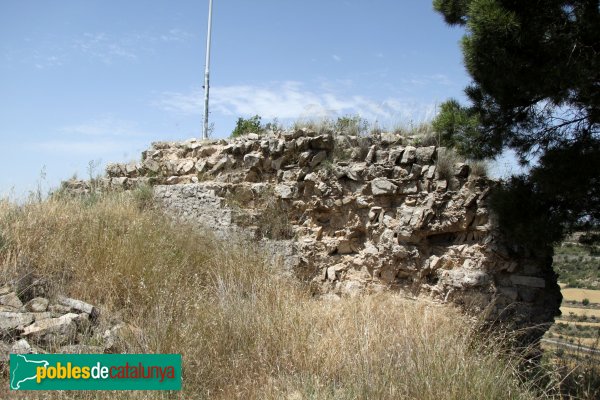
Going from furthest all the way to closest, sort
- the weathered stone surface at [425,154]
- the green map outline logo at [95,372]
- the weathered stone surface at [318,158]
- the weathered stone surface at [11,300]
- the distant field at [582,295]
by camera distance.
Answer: the distant field at [582,295]
the weathered stone surface at [318,158]
the weathered stone surface at [425,154]
the weathered stone surface at [11,300]
the green map outline logo at [95,372]

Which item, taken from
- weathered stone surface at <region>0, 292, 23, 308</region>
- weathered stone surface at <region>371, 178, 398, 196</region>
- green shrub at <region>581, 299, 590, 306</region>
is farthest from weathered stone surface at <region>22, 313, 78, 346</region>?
green shrub at <region>581, 299, 590, 306</region>

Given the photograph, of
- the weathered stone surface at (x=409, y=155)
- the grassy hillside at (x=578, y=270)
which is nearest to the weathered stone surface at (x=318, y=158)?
the weathered stone surface at (x=409, y=155)

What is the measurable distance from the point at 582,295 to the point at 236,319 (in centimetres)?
2333

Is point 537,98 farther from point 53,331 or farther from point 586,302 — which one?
point 586,302

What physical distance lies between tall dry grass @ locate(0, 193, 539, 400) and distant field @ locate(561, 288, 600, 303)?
66.3ft

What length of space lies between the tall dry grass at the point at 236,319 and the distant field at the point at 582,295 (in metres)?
20.2

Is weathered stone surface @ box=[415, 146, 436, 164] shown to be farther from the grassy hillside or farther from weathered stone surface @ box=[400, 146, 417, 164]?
the grassy hillside

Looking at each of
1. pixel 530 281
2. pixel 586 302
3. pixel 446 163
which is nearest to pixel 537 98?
pixel 446 163

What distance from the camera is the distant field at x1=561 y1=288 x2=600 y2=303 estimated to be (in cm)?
2238

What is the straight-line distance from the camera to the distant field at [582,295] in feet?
73.4

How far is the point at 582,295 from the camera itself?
2316 cm

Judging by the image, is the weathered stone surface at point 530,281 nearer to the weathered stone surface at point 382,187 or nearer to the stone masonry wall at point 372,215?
the stone masonry wall at point 372,215

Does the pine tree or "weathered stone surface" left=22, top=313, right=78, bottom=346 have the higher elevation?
the pine tree

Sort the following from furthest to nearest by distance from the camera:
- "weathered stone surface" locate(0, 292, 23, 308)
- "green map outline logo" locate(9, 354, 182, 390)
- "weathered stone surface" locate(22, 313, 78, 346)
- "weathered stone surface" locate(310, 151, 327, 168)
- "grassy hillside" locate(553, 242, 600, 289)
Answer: "grassy hillside" locate(553, 242, 600, 289)
"weathered stone surface" locate(310, 151, 327, 168)
"weathered stone surface" locate(0, 292, 23, 308)
"weathered stone surface" locate(22, 313, 78, 346)
"green map outline logo" locate(9, 354, 182, 390)
